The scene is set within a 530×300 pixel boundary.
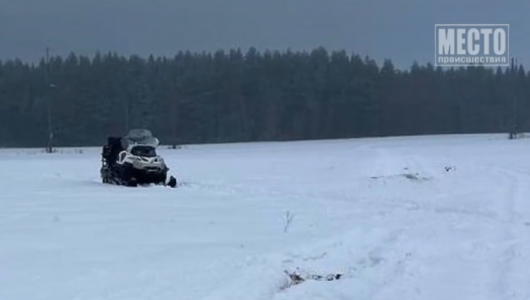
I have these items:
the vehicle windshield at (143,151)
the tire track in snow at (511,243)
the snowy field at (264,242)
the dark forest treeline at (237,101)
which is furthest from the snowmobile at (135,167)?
the dark forest treeline at (237,101)

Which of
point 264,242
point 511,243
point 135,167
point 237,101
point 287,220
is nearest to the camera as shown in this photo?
point 264,242

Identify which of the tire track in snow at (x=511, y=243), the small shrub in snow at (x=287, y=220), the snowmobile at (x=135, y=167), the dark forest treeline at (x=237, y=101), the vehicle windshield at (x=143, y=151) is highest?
the dark forest treeline at (x=237, y=101)

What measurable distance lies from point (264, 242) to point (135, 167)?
14082mm

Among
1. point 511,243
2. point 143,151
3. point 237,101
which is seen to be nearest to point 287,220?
point 511,243

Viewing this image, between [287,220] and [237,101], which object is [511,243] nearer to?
[287,220]

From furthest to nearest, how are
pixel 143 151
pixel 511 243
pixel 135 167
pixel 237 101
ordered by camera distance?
pixel 237 101, pixel 143 151, pixel 135 167, pixel 511 243

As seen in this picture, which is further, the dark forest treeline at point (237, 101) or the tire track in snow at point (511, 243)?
the dark forest treeline at point (237, 101)

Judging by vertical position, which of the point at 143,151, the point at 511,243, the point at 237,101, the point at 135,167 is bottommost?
the point at 511,243

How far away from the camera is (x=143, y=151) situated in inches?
993

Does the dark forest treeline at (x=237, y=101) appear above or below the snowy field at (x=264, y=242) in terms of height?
above

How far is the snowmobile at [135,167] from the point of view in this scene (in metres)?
24.6

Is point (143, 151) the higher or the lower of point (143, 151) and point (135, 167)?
the higher

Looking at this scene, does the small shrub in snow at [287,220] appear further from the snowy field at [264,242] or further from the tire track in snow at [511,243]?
the tire track in snow at [511,243]

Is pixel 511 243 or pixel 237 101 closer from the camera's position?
pixel 511 243
